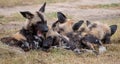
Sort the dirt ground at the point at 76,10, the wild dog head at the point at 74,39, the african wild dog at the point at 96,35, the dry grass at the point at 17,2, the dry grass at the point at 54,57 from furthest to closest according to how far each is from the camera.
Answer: the dry grass at the point at 17,2
the dirt ground at the point at 76,10
the african wild dog at the point at 96,35
the wild dog head at the point at 74,39
the dry grass at the point at 54,57

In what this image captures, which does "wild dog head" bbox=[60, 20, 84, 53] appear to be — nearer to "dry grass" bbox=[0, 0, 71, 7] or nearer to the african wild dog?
the african wild dog

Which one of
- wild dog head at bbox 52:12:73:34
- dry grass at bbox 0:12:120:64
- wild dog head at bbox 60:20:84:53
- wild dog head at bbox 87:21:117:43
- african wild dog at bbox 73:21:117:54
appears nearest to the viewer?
dry grass at bbox 0:12:120:64

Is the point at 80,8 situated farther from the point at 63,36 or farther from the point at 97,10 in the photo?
the point at 63,36

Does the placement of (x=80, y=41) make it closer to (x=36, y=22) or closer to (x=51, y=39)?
(x=51, y=39)

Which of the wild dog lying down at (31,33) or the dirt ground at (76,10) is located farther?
the dirt ground at (76,10)

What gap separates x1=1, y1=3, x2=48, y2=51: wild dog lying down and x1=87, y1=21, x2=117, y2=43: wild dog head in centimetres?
115

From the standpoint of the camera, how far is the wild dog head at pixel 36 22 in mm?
6445

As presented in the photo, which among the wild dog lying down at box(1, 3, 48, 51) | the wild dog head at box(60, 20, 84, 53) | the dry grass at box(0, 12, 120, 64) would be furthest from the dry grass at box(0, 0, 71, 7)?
the dry grass at box(0, 12, 120, 64)

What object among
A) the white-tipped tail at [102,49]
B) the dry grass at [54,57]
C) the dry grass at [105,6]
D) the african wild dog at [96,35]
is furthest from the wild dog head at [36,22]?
the dry grass at [105,6]

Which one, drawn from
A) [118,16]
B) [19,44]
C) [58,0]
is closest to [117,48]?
[19,44]

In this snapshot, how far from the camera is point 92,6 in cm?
1691

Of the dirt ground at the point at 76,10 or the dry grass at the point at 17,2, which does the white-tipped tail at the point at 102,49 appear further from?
the dry grass at the point at 17,2

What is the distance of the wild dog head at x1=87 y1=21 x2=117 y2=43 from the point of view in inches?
289

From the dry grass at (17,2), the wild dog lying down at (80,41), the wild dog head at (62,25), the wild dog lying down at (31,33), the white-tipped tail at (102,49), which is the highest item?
the wild dog lying down at (31,33)
